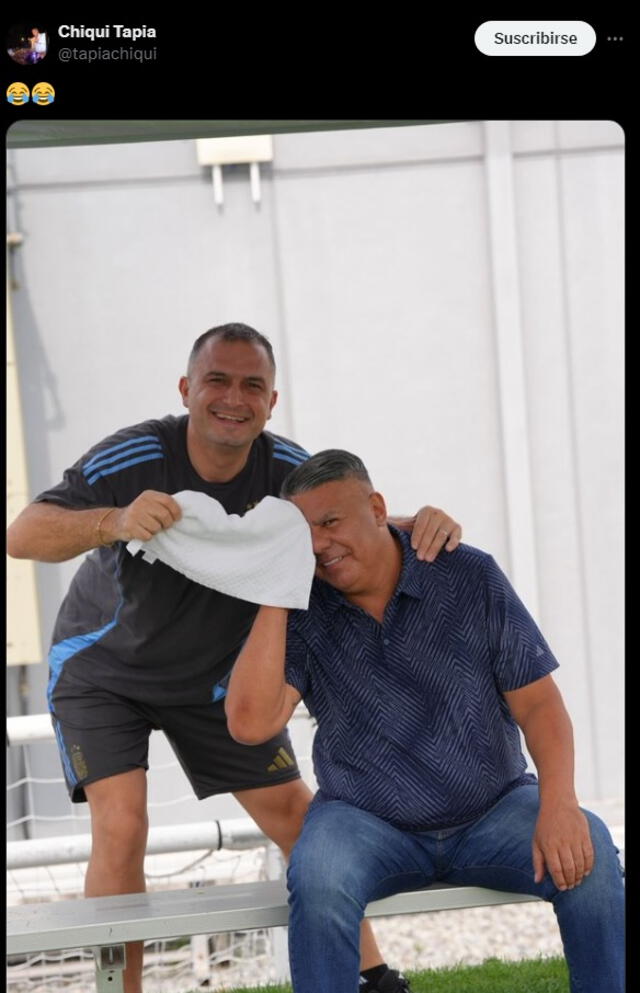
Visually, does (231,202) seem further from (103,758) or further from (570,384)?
(103,758)

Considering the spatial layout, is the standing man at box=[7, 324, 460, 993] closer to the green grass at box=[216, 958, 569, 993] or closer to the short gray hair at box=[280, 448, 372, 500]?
the short gray hair at box=[280, 448, 372, 500]

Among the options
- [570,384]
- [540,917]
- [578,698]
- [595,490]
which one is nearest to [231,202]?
[570,384]

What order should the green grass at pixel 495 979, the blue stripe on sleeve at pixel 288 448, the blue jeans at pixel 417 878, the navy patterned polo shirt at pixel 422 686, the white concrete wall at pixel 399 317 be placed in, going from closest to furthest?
the blue jeans at pixel 417 878, the navy patterned polo shirt at pixel 422 686, the blue stripe on sleeve at pixel 288 448, the green grass at pixel 495 979, the white concrete wall at pixel 399 317

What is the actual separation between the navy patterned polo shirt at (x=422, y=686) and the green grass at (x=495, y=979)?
107cm

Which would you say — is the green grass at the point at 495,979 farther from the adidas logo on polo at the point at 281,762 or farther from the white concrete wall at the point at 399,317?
the white concrete wall at the point at 399,317

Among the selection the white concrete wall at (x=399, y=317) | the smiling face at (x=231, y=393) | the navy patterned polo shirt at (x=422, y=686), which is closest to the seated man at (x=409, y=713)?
the navy patterned polo shirt at (x=422, y=686)

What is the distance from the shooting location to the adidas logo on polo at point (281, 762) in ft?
9.13

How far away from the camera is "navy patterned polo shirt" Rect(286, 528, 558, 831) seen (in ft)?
7.43

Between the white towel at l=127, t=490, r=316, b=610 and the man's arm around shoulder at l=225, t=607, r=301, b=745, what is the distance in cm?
5

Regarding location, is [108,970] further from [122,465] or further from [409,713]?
[122,465]

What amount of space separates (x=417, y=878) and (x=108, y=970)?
654 mm
